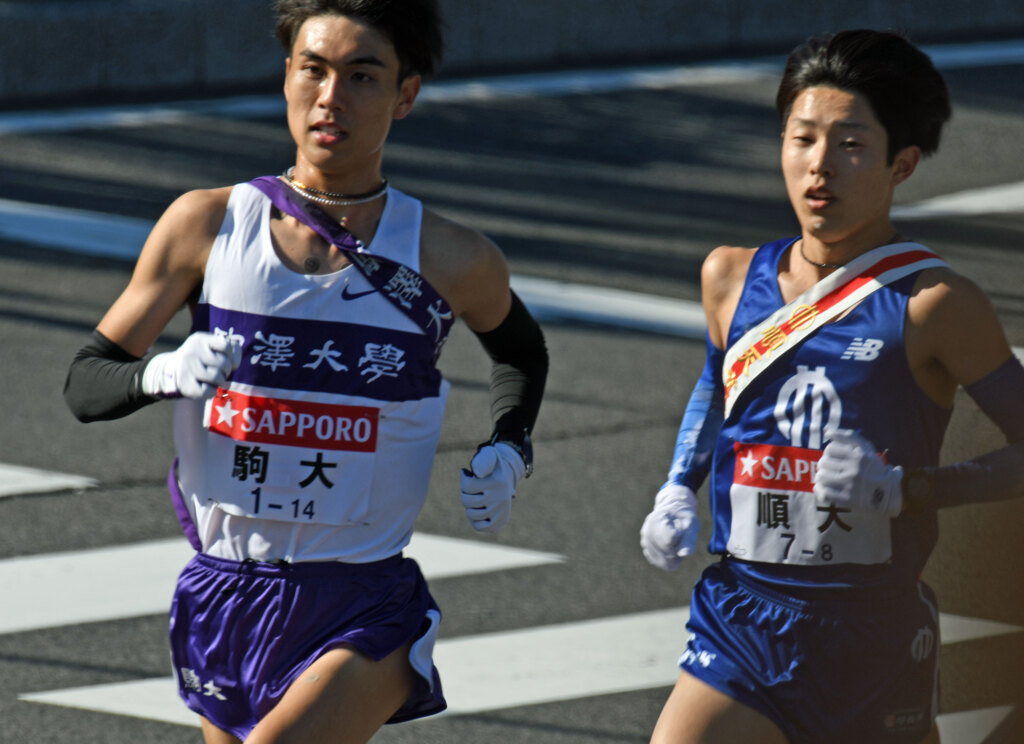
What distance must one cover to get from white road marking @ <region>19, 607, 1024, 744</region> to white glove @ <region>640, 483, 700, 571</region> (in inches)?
73.4

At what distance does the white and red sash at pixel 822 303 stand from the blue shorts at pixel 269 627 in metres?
0.86

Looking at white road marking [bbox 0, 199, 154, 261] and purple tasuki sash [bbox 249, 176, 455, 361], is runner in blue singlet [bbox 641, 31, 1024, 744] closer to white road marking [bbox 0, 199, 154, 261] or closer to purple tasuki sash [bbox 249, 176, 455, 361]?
purple tasuki sash [bbox 249, 176, 455, 361]

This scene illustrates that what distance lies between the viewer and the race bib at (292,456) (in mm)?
3688

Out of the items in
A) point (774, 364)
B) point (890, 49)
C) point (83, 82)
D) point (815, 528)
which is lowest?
point (83, 82)

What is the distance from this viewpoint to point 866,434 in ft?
11.8

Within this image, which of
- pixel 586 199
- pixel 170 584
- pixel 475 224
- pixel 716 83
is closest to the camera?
pixel 170 584

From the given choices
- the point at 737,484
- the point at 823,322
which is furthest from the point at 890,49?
the point at 737,484

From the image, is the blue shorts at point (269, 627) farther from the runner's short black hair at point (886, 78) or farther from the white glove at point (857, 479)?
the runner's short black hair at point (886, 78)

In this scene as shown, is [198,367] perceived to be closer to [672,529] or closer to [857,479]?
[672,529]

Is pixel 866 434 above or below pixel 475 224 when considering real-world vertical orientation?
above

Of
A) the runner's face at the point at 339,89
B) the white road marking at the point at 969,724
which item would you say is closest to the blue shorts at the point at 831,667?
the runner's face at the point at 339,89

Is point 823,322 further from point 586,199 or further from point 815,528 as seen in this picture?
point 586,199

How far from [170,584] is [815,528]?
3.44 meters

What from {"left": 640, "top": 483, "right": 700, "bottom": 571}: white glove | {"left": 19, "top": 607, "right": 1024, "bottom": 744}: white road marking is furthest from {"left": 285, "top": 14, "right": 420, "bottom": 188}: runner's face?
{"left": 19, "top": 607, "right": 1024, "bottom": 744}: white road marking
